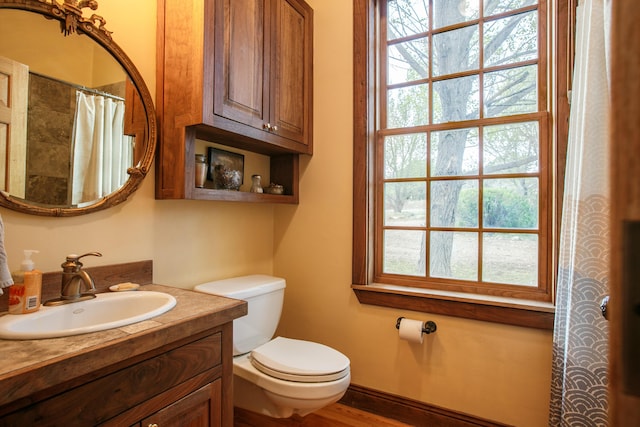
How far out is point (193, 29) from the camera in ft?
4.64

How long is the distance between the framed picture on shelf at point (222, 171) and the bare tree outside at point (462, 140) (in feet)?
2.81

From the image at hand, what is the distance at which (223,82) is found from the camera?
1482mm

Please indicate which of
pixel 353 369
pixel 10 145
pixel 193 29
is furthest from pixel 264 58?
pixel 353 369

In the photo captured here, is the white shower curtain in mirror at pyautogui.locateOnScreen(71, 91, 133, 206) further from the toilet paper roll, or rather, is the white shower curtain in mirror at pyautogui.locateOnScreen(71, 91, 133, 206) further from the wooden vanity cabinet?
the toilet paper roll

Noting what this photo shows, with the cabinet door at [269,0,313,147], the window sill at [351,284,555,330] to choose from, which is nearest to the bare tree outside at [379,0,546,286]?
the window sill at [351,284,555,330]

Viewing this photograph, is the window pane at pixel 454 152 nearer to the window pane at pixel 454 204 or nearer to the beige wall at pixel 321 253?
the window pane at pixel 454 204

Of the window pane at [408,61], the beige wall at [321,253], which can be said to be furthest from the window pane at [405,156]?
the window pane at [408,61]

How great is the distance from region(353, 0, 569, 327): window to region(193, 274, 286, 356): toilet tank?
1.61 feet

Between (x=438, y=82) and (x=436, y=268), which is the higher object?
(x=438, y=82)

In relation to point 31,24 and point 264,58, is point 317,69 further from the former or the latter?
point 31,24

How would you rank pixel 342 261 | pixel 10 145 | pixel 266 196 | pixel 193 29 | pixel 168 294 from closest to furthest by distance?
pixel 10 145, pixel 168 294, pixel 193 29, pixel 266 196, pixel 342 261

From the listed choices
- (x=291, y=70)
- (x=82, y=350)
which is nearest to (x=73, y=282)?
(x=82, y=350)

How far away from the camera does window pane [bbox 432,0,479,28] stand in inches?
69.7

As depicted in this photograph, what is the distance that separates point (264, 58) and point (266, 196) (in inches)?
28.4
